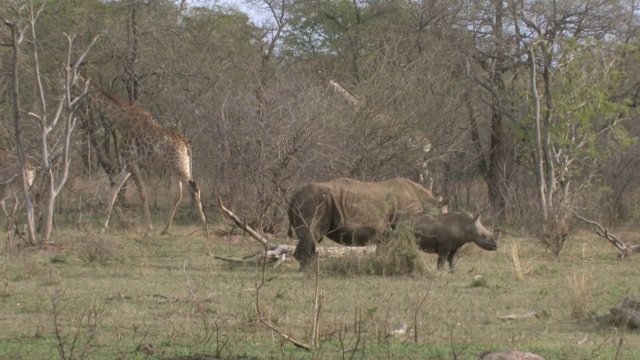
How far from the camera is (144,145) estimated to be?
1773cm

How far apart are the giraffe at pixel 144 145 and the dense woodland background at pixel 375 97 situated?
0.77 m

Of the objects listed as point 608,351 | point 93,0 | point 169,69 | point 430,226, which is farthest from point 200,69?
point 608,351

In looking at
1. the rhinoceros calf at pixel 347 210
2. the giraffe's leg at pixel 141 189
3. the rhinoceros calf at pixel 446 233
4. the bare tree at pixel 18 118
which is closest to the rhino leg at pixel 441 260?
the rhinoceros calf at pixel 446 233

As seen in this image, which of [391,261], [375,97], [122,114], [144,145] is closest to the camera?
[391,261]

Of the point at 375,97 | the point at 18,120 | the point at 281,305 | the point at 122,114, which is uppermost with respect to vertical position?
the point at 375,97

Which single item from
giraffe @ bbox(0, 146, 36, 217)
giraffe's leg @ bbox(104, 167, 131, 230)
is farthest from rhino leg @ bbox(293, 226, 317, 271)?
giraffe @ bbox(0, 146, 36, 217)

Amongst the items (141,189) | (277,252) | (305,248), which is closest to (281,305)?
(305,248)

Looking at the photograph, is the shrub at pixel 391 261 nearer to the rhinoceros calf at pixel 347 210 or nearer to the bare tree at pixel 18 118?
the rhinoceros calf at pixel 347 210

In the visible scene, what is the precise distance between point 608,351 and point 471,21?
55.1 feet

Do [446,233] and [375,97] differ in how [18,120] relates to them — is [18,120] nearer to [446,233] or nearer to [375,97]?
[446,233]

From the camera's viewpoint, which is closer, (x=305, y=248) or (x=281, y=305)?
(x=281, y=305)

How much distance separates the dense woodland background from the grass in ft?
8.30

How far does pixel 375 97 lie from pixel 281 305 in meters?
10.0

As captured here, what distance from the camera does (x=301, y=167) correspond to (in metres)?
17.0
